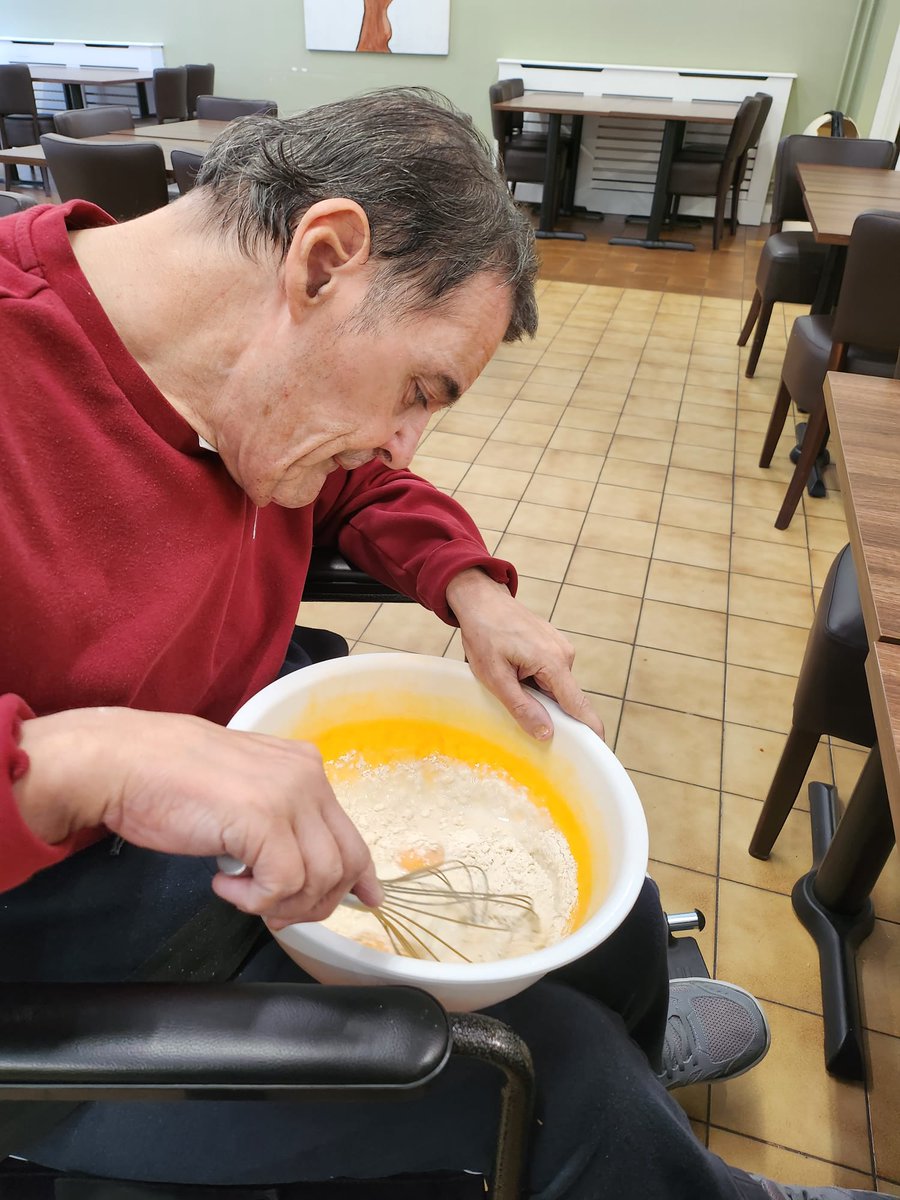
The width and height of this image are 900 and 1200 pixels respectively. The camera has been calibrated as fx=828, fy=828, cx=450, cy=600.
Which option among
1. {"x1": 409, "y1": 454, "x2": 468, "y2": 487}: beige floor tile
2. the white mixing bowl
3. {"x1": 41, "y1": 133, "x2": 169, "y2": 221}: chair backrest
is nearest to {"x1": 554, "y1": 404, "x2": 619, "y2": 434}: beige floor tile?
{"x1": 409, "y1": 454, "x2": 468, "y2": 487}: beige floor tile

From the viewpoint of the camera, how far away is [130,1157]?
2.12 ft

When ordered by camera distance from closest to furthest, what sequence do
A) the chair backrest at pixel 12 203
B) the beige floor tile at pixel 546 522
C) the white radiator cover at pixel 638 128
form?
the chair backrest at pixel 12 203, the beige floor tile at pixel 546 522, the white radiator cover at pixel 638 128

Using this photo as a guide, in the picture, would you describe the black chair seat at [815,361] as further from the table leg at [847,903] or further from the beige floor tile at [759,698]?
the table leg at [847,903]

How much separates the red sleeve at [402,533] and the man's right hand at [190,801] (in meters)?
0.47

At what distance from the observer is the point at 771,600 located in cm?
233

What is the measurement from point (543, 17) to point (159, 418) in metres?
6.87

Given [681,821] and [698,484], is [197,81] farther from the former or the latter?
[681,821]

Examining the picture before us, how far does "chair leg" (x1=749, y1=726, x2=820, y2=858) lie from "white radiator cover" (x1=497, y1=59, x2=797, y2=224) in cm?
589

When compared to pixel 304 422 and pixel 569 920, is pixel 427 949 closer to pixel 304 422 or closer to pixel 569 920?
pixel 569 920

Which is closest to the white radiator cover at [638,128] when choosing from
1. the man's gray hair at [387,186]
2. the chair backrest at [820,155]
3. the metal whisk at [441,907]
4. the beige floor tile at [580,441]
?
the chair backrest at [820,155]

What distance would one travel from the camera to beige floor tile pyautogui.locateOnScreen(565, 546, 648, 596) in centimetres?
236

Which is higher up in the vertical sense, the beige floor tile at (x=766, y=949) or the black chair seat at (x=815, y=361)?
the black chair seat at (x=815, y=361)

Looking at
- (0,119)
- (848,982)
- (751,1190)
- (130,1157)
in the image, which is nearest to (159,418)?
(130,1157)

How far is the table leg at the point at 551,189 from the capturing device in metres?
5.45
